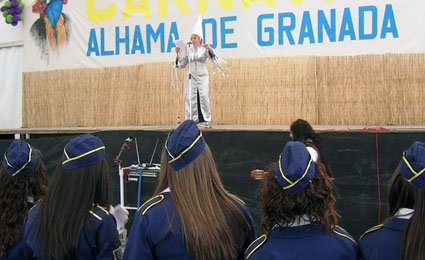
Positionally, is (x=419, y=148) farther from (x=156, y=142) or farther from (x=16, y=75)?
(x=16, y=75)

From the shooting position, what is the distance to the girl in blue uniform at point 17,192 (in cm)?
225

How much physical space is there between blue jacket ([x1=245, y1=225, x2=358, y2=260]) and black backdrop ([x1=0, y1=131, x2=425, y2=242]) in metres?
3.52

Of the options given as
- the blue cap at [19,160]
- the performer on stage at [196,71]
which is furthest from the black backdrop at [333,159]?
the blue cap at [19,160]

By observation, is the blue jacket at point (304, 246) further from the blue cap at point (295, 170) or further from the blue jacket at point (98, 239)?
the blue jacket at point (98, 239)

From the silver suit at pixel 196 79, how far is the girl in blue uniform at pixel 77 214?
506cm

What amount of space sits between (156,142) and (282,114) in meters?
2.76

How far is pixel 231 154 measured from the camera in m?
5.70

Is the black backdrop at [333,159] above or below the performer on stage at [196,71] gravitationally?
below

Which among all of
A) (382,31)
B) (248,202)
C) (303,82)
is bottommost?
(248,202)

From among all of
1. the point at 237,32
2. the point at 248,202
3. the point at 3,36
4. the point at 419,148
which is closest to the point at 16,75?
the point at 3,36

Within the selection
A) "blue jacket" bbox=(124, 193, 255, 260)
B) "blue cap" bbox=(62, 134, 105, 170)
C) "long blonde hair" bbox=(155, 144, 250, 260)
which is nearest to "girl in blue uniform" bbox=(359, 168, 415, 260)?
"long blonde hair" bbox=(155, 144, 250, 260)

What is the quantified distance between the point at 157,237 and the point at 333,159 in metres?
3.91

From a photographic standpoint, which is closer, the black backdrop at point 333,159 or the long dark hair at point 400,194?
the long dark hair at point 400,194

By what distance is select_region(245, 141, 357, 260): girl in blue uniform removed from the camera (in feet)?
5.35
